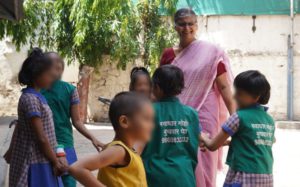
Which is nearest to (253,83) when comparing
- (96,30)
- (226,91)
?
(226,91)

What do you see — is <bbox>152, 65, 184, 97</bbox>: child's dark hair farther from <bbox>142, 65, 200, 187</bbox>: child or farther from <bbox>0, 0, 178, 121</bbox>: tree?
<bbox>0, 0, 178, 121</bbox>: tree

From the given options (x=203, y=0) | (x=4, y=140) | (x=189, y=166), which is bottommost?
(x=4, y=140)

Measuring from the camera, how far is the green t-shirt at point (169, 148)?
291 centimetres

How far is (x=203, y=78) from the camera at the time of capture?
146 inches

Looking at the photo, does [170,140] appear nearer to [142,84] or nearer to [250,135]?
[250,135]

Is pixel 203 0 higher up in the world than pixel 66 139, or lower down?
higher up

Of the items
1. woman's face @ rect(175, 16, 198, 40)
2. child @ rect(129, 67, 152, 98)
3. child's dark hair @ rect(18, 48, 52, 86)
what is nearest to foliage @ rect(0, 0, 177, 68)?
woman's face @ rect(175, 16, 198, 40)

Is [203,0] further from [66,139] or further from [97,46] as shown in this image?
[66,139]

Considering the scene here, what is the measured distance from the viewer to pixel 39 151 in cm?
314

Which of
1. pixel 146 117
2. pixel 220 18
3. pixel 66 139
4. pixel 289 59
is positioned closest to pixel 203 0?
pixel 220 18

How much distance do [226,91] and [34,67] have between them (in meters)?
1.35

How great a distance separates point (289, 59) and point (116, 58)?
14.4 feet

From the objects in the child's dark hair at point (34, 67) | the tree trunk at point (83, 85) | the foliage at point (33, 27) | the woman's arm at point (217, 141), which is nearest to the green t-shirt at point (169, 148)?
the woman's arm at point (217, 141)

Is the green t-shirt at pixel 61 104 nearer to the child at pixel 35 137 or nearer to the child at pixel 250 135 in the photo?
the child at pixel 35 137
